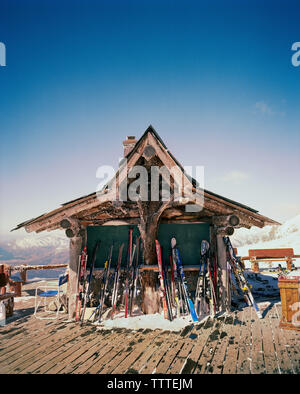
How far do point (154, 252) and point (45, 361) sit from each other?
337cm

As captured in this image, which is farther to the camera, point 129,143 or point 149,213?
point 129,143

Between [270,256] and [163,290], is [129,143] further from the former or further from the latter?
[270,256]

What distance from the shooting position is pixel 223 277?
6242 mm

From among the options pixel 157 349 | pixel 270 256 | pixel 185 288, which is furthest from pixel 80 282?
pixel 270 256

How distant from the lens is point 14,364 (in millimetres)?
3719

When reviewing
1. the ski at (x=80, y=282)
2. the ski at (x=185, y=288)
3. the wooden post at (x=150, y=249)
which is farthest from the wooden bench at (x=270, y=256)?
the ski at (x=80, y=282)

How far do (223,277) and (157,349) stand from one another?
2.90m

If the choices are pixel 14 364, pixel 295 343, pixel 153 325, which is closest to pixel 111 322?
pixel 153 325

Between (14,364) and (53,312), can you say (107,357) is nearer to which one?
(14,364)

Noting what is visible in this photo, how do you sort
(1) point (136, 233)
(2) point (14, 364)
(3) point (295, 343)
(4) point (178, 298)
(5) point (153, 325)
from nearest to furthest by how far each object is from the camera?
1. (2) point (14, 364)
2. (3) point (295, 343)
3. (5) point (153, 325)
4. (4) point (178, 298)
5. (1) point (136, 233)

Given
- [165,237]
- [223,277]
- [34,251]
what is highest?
[165,237]

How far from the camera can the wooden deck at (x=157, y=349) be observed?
11.2 ft

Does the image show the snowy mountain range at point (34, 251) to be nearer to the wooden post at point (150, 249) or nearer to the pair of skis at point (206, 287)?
the wooden post at point (150, 249)

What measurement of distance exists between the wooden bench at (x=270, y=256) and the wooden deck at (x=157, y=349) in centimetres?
772
